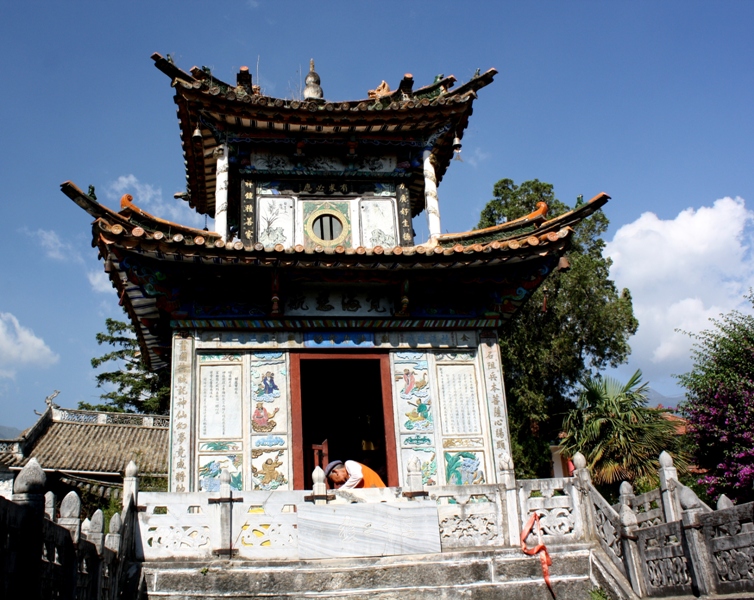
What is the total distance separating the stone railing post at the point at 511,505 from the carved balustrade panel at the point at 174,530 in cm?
334

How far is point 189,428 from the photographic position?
10680 mm

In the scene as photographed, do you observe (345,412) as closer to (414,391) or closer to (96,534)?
(414,391)

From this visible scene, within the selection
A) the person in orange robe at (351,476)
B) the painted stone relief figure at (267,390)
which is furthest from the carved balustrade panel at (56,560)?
the painted stone relief figure at (267,390)

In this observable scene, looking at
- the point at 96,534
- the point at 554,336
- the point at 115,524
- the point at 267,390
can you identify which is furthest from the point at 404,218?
the point at 554,336

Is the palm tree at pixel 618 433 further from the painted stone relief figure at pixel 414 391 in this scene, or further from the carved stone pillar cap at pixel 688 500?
the carved stone pillar cap at pixel 688 500

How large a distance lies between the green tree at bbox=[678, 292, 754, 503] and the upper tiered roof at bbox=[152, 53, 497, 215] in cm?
770

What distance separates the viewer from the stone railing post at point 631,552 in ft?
26.7

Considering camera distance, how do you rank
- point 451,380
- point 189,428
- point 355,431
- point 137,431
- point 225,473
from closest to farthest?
point 225,473
point 189,428
point 451,380
point 355,431
point 137,431

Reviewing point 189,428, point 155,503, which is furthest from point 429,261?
point 155,503

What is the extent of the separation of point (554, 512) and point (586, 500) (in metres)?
0.48

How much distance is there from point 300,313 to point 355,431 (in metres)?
4.63

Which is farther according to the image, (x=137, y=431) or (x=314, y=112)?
(x=137, y=431)

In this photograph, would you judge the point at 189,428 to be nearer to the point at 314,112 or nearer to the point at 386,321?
the point at 386,321

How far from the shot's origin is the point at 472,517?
8.62 meters
